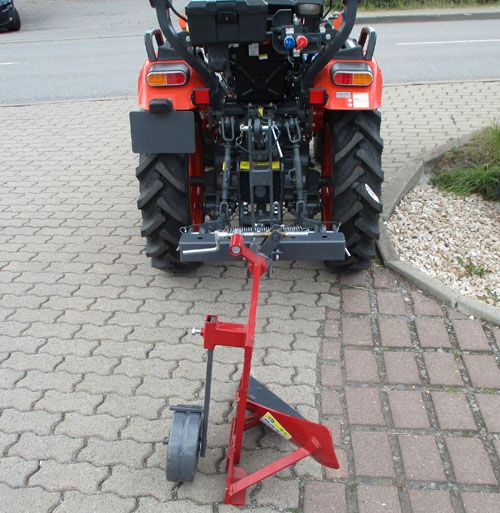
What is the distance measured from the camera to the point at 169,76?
160 inches

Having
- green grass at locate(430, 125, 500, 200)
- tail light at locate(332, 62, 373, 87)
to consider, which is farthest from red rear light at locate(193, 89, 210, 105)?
green grass at locate(430, 125, 500, 200)

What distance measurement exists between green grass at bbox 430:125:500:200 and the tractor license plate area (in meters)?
2.36

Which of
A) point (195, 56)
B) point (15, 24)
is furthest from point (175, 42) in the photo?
point (15, 24)

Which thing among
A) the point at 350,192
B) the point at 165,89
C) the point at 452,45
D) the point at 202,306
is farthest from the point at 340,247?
the point at 452,45

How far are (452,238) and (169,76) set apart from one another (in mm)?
2325

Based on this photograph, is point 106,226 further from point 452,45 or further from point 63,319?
point 452,45

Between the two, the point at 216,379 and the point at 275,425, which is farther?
the point at 216,379

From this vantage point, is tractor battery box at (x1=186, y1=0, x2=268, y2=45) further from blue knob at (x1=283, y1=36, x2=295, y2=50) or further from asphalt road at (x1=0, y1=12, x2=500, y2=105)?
asphalt road at (x1=0, y1=12, x2=500, y2=105)

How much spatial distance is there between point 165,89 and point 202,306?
52.0 inches

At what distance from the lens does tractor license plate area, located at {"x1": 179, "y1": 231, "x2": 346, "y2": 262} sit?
3557 millimetres

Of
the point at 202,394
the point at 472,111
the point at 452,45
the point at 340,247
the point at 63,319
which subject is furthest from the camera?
the point at 452,45

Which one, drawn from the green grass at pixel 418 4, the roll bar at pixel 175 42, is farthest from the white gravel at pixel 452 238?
the green grass at pixel 418 4

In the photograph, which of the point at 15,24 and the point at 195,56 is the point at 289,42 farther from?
the point at 15,24

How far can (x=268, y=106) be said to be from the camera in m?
4.13
